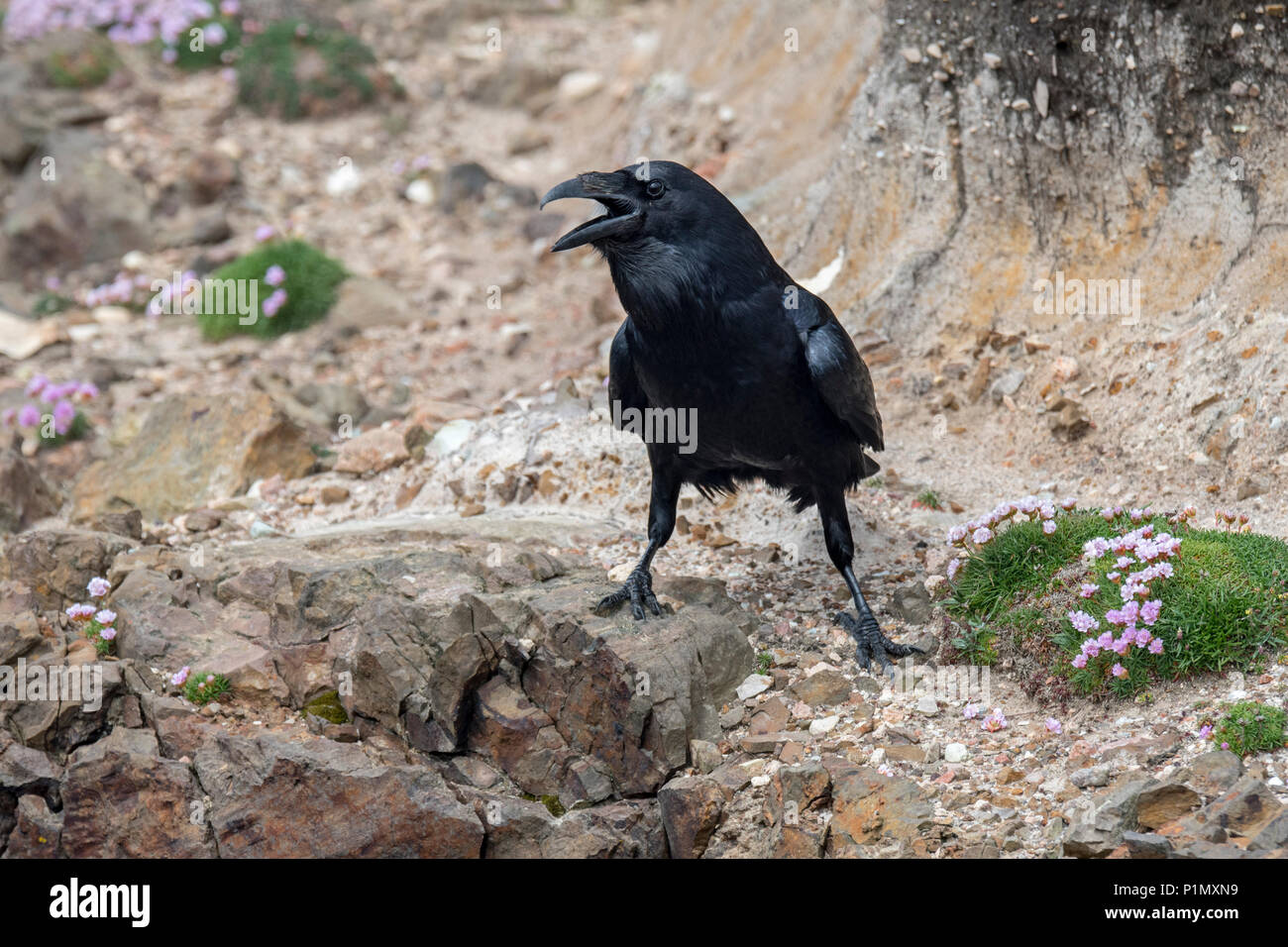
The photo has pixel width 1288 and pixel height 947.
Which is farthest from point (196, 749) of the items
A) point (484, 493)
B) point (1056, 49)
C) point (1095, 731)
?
point (1056, 49)

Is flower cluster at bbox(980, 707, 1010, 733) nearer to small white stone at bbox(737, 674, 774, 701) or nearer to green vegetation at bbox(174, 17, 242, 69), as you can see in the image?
small white stone at bbox(737, 674, 774, 701)

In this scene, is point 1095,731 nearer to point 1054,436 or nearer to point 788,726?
point 788,726

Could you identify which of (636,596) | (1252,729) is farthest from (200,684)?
(1252,729)

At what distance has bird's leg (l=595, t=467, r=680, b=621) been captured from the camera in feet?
18.6

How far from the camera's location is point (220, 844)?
15.3 feet

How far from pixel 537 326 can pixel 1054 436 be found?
4.57 metres

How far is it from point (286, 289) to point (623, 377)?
5685 mm

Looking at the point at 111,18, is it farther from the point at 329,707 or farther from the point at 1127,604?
the point at 1127,604

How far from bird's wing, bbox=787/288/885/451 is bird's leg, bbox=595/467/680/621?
872 mm

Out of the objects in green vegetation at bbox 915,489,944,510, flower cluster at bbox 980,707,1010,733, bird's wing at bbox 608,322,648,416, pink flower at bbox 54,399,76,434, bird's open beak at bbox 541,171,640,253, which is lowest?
flower cluster at bbox 980,707,1010,733

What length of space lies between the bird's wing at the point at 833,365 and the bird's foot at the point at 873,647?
86cm

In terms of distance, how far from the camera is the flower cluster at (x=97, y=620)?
5.77m

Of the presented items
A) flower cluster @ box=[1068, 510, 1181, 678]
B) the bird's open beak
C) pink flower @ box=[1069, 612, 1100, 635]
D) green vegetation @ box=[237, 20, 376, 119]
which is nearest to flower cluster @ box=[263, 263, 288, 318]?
green vegetation @ box=[237, 20, 376, 119]

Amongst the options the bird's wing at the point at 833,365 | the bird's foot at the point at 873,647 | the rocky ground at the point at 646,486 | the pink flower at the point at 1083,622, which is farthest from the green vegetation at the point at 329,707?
the pink flower at the point at 1083,622
